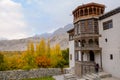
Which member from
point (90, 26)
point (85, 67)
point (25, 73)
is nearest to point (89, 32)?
point (90, 26)

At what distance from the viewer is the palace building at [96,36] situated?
2170 cm

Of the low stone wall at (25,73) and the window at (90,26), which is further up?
the window at (90,26)

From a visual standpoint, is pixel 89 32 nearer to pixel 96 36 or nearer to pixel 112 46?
pixel 96 36

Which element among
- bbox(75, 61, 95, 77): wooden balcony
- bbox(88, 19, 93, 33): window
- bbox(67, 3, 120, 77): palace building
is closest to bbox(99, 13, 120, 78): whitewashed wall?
bbox(67, 3, 120, 77): palace building

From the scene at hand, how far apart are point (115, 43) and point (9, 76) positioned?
55.4 ft

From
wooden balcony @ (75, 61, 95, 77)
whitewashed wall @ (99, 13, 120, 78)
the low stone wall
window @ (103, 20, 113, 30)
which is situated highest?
window @ (103, 20, 113, 30)

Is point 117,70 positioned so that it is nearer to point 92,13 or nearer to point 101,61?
point 101,61

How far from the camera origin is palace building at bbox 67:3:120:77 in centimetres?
2170

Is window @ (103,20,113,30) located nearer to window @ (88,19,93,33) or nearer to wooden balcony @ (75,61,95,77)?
window @ (88,19,93,33)

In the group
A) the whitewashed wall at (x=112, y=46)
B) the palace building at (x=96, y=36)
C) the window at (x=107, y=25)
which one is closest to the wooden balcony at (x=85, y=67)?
the palace building at (x=96, y=36)

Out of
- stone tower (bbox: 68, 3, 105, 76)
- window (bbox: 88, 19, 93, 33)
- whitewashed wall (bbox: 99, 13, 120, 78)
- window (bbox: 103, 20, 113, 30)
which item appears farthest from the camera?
window (bbox: 88, 19, 93, 33)

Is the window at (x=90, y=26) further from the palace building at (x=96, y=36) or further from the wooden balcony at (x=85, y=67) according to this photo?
the wooden balcony at (x=85, y=67)

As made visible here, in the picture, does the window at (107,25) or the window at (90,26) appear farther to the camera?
the window at (90,26)

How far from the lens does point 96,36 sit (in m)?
23.8
